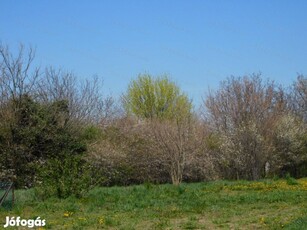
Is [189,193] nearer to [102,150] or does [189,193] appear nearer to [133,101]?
[102,150]

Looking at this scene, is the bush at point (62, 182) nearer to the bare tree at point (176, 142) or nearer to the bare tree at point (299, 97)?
the bare tree at point (176, 142)

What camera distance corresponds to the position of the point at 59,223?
1031 cm

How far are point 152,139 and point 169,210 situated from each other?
14.7 metres

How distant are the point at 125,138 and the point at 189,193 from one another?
41.1ft

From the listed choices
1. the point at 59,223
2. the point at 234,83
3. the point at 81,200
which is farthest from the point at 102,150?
the point at 59,223

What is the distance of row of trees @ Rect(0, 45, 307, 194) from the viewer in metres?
21.3

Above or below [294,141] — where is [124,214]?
below

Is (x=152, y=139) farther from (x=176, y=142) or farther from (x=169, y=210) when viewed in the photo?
(x=169, y=210)

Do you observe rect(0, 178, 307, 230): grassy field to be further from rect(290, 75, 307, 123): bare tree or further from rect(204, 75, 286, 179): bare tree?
rect(290, 75, 307, 123): bare tree

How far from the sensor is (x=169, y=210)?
39.1 ft

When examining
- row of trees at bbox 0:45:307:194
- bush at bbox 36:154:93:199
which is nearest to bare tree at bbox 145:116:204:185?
row of trees at bbox 0:45:307:194

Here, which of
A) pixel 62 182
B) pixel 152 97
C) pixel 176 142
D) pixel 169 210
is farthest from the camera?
pixel 152 97

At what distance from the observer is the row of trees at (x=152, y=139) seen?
838 inches

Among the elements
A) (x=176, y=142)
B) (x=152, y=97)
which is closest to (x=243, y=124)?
(x=176, y=142)
